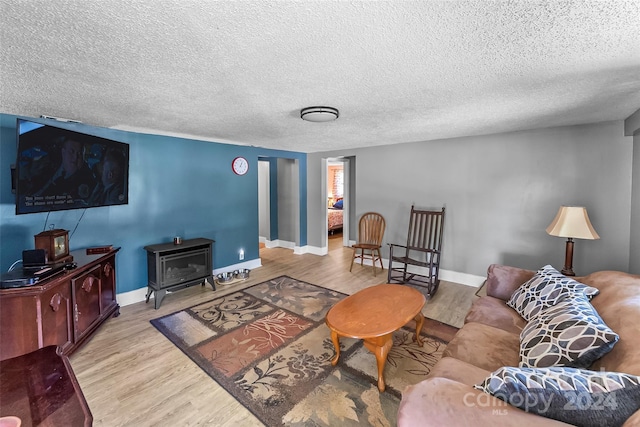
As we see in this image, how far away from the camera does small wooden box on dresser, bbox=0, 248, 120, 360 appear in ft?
6.22

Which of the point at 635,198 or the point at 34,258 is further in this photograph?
the point at 635,198

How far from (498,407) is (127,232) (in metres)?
3.87

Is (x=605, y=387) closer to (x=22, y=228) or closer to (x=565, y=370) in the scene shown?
(x=565, y=370)

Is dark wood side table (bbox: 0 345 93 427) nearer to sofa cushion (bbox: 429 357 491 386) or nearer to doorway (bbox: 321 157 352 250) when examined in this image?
sofa cushion (bbox: 429 357 491 386)

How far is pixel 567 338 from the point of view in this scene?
134 centimetres

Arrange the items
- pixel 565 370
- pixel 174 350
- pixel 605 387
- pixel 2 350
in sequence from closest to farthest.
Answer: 1. pixel 605 387
2. pixel 565 370
3. pixel 2 350
4. pixel 174 350

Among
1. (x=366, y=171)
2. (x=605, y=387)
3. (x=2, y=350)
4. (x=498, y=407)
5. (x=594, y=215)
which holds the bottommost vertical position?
(x=2, y=350)

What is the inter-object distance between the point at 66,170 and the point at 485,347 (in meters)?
3.57

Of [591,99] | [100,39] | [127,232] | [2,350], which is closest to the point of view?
[100,39]

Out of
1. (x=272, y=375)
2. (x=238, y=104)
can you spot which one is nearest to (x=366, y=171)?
(x=238, y=104)

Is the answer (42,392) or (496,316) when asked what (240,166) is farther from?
(496,316)

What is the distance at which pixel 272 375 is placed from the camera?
2053 millimetres

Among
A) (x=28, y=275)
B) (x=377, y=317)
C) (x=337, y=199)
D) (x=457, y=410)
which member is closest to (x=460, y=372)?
(x=457, y=410)

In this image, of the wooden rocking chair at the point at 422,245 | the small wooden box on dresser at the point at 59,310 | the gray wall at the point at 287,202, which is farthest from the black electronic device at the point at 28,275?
the gray wall at the point at 287,202
